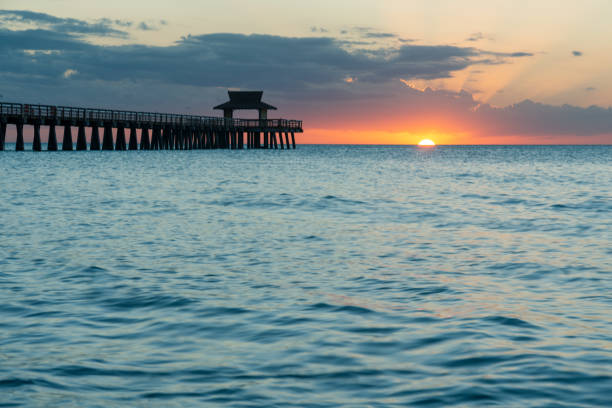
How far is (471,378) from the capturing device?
491 centimetres

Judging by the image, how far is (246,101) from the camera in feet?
267

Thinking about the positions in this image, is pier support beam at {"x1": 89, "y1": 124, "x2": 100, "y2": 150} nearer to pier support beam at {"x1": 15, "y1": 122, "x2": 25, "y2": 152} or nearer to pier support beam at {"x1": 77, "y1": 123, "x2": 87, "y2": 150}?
pier support beam at {"x1": 77, "y1": 123, "x2": 87, "y2": 150}

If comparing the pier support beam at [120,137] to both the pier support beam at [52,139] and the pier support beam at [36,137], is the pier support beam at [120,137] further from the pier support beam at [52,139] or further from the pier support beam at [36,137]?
the pier support beam at [36,137]

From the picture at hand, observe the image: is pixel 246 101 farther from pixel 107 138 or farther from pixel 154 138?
pixel 107 138

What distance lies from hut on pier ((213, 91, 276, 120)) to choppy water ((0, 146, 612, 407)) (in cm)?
6655

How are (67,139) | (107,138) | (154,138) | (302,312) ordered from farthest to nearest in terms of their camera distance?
(154,138)
(107,138)
(67,139)
(302,312)

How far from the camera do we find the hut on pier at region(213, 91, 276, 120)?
80.9 m

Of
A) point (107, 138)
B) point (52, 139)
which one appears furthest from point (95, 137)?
point (52, 139)

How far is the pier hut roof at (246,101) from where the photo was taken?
80938mm

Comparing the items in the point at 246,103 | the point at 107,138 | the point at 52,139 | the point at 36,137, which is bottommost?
the point at 52,139

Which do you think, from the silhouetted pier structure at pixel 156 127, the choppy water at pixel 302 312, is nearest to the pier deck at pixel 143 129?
the silhouetted pier structure at pixel 156 127

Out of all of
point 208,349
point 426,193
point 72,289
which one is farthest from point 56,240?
point 426,193

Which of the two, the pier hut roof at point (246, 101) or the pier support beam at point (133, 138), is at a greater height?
the pier hut roof at point (246, 101)

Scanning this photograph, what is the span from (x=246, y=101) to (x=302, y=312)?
7598 cm
